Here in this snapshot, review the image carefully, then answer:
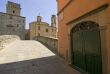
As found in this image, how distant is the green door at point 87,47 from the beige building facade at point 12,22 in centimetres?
4215

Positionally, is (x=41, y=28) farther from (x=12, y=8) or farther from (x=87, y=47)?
(x=87, y=47)

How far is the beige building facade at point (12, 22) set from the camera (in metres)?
46.0

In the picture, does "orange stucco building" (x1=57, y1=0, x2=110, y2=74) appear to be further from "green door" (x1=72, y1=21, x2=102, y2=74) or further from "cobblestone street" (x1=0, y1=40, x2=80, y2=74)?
"cobblestone street" (x1=0, y1=40, x2=80, y2=74)

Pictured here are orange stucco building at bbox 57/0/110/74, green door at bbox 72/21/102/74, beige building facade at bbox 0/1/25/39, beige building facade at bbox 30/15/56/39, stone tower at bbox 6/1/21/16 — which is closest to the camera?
orange stucco building at bbox 57/0/110/74

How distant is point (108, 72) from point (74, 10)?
4259 mm

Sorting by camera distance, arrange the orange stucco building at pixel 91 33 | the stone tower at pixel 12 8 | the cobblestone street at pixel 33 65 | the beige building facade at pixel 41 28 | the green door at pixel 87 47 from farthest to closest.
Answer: the stone tower at pixel 12 8
the beige building facade at pixel 41 28
the cobblestone street at pixel 33 65
the green door at pixel 87 47
the orange stucco building at pixel 91 33

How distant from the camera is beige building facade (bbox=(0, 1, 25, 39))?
151 feet

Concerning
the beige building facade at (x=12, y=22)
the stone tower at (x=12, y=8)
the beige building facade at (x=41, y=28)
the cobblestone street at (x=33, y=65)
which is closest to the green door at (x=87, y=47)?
the cobblestone street at (x=33, y=65)

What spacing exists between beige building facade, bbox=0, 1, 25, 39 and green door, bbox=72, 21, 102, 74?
1659 inches

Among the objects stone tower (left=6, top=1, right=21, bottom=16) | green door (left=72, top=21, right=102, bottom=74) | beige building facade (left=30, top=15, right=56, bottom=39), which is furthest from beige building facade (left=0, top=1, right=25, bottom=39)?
green door (left=72, top=21, right=102, bottom=74)

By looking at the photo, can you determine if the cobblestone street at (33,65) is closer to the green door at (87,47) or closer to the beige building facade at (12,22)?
the green door at (87,47)

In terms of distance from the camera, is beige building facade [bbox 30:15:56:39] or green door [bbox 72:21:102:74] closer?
green door [bbox 72:21:102:74]

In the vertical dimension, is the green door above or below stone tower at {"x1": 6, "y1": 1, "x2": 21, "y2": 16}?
below

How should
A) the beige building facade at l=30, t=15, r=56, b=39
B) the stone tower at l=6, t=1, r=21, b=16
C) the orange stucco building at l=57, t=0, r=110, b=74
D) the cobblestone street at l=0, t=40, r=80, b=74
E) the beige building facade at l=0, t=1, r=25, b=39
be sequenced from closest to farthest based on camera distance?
the orange stucco building at l=57, t=0, r=110, b=74 → the cobblestone street at l=0, t=40, r=80, b=74 → the beige building facade at l=0, t=1, r=25, b=39 → the beige building facade at l=30, t=15, r=56, b=39 → the stone tower at l=6, t=1, r=21, b=16
